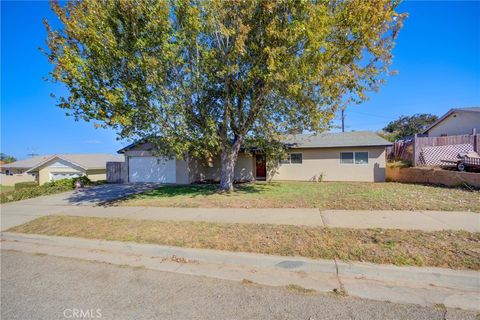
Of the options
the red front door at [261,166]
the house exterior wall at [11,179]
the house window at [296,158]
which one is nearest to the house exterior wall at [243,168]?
the red front door at [261,166]

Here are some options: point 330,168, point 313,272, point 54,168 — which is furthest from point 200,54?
point 54,168

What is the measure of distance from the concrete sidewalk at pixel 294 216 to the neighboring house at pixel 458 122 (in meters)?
20.3

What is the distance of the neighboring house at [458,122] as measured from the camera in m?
20.4

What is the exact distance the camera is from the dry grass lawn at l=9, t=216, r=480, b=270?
3953 mm

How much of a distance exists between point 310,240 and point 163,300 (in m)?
2.86

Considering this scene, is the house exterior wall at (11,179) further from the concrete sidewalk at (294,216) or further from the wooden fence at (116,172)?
the concrete sidewalk at (294,216)

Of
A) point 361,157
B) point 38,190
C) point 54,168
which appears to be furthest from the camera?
point 54,168

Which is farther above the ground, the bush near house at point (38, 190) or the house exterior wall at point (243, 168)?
the house exterior wall at point (243, 168)

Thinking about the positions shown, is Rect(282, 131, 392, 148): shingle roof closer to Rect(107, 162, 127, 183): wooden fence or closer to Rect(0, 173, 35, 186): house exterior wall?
Rect(107, 162, 127, 183): wooden fence

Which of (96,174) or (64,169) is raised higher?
(64,169)

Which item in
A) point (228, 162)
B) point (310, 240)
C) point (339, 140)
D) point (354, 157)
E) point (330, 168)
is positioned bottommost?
point (310, 240)

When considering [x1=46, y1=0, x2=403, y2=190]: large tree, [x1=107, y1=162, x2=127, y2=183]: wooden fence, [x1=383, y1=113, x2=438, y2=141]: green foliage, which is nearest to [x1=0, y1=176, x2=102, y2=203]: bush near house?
[x1=107, y1=162, x2=127, y2=183]: wooden fence

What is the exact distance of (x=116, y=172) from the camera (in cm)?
1942

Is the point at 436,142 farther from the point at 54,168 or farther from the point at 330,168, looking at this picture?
the point at 54,168
